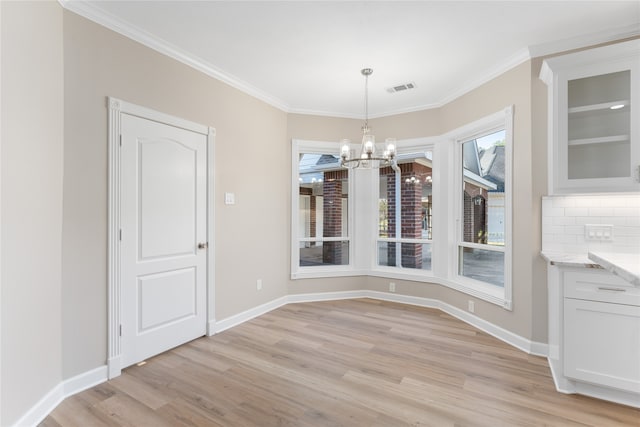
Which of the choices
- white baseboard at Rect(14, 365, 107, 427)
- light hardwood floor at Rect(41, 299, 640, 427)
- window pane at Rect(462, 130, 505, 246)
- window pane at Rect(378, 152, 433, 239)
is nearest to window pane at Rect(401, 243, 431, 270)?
window pane at Rect(378, 152, 433, 239)

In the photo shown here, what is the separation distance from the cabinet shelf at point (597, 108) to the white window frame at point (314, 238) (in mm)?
2768

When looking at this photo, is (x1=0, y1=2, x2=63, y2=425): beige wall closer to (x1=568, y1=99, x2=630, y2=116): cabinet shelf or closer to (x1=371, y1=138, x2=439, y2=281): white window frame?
(x1=371, y1=138, x2=439, y2=281): white window frame

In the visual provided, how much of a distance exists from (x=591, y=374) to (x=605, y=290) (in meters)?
0.60

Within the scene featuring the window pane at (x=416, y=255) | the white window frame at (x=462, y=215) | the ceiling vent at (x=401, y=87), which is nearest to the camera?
the white window frame at (x=462, y=215)

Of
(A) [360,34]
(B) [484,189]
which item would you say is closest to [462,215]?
(B) [484,189]

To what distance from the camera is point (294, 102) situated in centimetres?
430

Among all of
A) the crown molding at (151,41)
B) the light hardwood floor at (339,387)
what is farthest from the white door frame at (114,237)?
the crown molding at (151,41)

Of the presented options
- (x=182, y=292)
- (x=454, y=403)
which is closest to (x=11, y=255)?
(x=182, y=292)

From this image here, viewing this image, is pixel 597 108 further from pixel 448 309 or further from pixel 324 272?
pixel 324 272

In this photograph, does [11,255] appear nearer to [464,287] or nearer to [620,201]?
[464,287]

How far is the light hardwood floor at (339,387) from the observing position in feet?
6.50

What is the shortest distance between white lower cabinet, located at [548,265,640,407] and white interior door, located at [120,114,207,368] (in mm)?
3197

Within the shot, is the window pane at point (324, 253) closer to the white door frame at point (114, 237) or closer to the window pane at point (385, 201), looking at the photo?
the window pane at point (385, 201)

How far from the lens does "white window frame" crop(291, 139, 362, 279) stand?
451 cm
